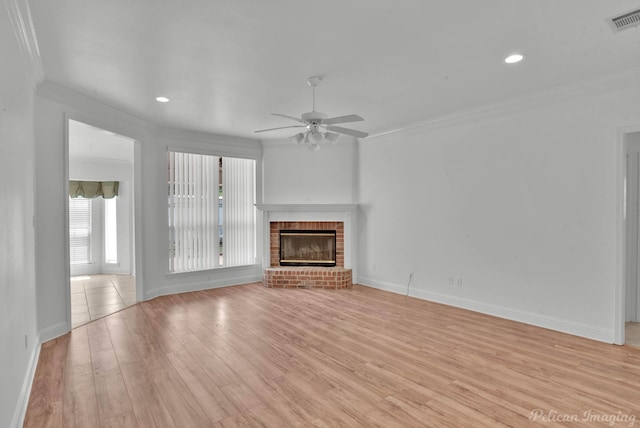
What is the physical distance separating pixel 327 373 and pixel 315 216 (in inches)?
153

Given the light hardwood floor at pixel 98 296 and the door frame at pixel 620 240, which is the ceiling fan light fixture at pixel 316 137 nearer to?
the door frame at pixel 620 240

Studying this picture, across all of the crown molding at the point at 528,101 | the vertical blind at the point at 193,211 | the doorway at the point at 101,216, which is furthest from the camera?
the doorway at the point at 101,216

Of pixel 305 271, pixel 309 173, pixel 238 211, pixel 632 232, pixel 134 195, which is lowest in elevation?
pixel 305 271

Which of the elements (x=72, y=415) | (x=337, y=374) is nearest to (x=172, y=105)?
(x=72, y=415)

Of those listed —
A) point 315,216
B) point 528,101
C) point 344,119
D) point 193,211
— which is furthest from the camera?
point 315,216

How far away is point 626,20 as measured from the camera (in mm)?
2480

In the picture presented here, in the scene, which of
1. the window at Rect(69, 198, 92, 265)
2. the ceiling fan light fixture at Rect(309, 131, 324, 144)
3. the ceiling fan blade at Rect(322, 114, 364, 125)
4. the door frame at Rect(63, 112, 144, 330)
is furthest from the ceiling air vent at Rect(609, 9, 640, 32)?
the window at Rect(69, 198, 92, 265)

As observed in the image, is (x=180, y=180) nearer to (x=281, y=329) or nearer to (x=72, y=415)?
(x=281, y=329)

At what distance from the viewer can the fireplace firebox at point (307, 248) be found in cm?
665

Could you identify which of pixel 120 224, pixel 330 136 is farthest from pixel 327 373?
pixel 120 224

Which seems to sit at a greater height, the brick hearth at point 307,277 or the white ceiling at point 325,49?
the white ceiling at point 325,49

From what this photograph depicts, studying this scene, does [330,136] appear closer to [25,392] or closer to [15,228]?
[15,228]

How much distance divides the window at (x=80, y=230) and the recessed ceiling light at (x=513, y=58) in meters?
8.76

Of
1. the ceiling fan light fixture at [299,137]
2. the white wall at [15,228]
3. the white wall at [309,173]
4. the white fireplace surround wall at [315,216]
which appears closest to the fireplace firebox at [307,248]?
the white fireplace surround wall at [315,216]
